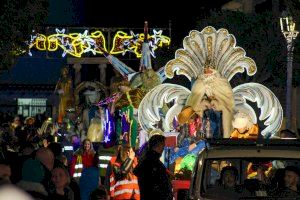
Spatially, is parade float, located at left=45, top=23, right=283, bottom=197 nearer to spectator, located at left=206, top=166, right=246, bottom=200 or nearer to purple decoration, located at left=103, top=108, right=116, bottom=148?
purple decoration, located at left=103, top=108, right=116, bottom=148

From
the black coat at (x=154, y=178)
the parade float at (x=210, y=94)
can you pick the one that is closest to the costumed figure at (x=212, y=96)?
the parade float at (x=210, y=94)

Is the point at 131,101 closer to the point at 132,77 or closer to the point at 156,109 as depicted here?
the point at 132,77

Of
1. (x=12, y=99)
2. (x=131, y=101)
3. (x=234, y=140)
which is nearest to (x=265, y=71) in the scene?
(x=131, y=101)

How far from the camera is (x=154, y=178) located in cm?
1227

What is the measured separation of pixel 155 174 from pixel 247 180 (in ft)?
7.62

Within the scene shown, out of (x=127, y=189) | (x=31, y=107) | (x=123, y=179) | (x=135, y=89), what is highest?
(x=31, y=107)

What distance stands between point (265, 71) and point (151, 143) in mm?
30078

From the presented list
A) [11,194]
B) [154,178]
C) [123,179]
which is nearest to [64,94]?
[123,179]

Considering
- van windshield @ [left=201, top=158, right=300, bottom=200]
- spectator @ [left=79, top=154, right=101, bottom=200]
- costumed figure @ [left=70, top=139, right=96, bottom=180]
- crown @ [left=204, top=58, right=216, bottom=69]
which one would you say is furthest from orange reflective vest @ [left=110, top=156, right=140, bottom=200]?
crown @ [left=204, top=58, right=216, bottom=69]

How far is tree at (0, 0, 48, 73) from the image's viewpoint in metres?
26.1

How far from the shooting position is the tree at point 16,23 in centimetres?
2609

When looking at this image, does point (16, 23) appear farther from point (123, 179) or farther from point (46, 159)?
point (46, 159)

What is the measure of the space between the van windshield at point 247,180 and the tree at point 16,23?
15.8 metres

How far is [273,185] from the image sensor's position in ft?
33.8
